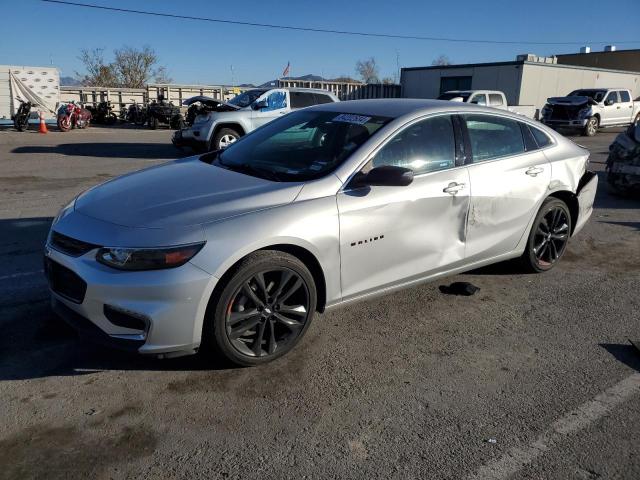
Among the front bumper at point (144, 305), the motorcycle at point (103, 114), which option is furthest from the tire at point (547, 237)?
the motorcycle at point (103, 114)

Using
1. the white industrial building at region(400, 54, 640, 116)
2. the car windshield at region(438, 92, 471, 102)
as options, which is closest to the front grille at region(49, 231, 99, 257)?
the car windshield at region(438, 92, 471, 102)

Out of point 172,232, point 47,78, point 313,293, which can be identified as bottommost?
point 313,293

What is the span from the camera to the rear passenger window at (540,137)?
4867 millimetres

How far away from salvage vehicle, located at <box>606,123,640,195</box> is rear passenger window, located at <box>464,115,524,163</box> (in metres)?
4.92

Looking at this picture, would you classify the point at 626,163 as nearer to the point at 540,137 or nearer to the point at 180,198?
the point at 540,137

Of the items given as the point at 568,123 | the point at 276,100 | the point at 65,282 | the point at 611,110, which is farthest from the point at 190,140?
the point at 611,110

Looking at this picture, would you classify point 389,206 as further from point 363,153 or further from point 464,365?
point 464,365

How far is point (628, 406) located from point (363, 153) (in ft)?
7.28

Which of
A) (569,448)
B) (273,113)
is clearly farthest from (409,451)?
(273,113)

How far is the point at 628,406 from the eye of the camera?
9.89ft

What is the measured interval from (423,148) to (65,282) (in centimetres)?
261

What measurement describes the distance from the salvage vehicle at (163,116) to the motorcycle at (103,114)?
197 cm

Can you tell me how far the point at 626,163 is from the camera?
8.61 metres

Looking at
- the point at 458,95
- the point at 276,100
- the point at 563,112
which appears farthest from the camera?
the point at 563,112
